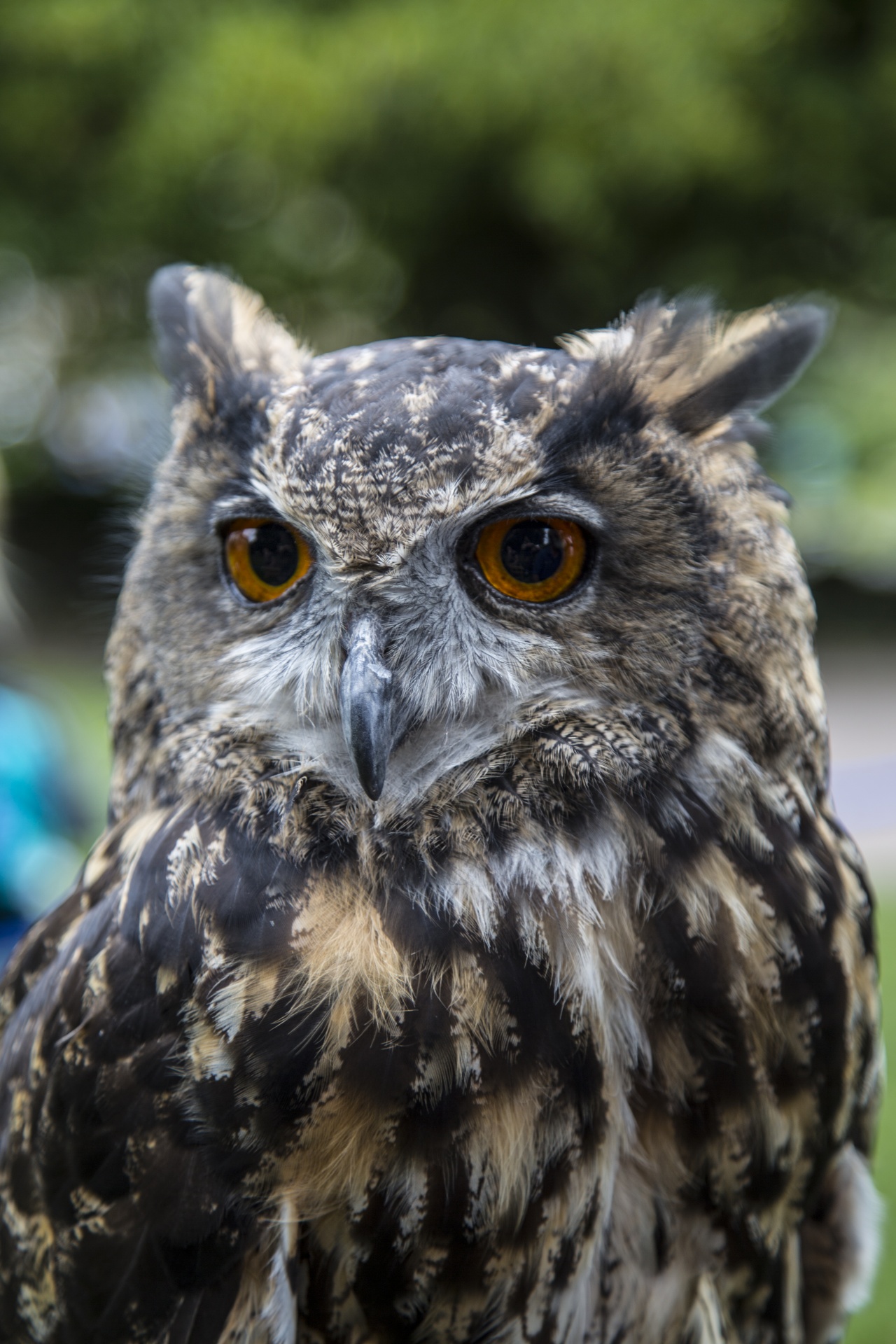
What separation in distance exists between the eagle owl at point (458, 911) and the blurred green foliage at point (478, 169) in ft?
30.5

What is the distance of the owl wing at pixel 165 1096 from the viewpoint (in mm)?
1192

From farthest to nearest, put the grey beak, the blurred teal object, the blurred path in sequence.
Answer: the blurred path, the blurred teal object, the grey beak

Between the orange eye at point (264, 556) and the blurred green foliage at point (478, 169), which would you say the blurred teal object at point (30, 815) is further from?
the blurred green foliage at point (478, 169)

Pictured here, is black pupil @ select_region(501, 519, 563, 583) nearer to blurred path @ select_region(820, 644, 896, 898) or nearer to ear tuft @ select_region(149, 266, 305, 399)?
ear tuft @ select_region(149, 266, 305, 399)

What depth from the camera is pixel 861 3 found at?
444 inches

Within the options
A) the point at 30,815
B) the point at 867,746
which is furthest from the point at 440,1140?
the point at 867,746

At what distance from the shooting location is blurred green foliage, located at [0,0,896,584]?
9672 mm

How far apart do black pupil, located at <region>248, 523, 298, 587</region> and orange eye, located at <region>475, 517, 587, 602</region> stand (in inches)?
8.4

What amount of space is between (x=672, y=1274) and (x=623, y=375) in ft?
3.26

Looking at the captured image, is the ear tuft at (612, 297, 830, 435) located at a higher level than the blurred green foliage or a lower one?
lower

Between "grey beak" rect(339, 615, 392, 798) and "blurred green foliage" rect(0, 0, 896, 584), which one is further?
"blurred green foliage" rect(0, 0, 896, 584)

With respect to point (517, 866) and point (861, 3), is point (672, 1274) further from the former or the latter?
A: point (861, 3)

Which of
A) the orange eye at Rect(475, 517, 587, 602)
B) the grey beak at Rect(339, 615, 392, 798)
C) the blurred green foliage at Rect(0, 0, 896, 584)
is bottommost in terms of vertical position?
the grey beak at Rect(339, 615, 392, 798)

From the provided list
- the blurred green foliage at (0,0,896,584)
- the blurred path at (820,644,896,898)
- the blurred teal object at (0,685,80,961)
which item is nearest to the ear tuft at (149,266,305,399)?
the blurred teal object at (0,685,80,961)
